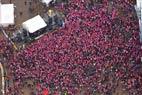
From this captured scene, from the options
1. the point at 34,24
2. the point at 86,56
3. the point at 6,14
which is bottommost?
the point at 86,56

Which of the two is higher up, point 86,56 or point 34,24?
point 34,24

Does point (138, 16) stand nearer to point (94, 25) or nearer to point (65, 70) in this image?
point (94, 25)

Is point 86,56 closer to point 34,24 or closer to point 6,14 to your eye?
point 34,24

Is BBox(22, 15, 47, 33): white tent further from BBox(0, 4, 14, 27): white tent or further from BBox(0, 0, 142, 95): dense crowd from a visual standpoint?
BBox(0, 4, 14, 27): white tent

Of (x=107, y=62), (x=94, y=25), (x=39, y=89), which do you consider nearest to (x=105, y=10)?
(x=94, y=25)

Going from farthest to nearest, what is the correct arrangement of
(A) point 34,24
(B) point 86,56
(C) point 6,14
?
(C) point 6,14
(A) point 34,24
(B) point 86,56

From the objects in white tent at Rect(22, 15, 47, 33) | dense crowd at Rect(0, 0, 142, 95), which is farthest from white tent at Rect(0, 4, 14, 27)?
dense crowd at Rect(0, 0, 142, 95)

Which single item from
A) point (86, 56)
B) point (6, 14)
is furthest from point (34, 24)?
point (86, 56)
